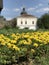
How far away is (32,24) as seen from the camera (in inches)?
3546

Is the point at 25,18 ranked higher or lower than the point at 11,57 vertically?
lower

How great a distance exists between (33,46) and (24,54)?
0.53 meters

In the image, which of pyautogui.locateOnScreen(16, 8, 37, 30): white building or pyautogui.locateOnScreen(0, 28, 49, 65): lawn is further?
pyautogui.locateOnScreen(16, 8, 37, 30): white building

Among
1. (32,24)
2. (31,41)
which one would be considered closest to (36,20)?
(32,24)

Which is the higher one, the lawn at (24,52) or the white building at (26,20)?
the lawn at (24,52)

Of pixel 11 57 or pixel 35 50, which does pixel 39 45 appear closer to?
pixel 35 50

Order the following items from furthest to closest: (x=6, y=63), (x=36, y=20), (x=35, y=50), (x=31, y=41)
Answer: (x=36, y=20) → (x=31, y=41) → (x=35, y=50) → (x=6, y=63)

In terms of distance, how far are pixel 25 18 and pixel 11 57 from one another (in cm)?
8682

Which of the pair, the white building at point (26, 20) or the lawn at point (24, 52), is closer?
the lawn at point (24, 52)

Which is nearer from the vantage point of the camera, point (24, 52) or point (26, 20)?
point (24, 52)

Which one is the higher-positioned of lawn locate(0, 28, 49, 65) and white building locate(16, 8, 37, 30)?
lawn locate(0, 28, 49, 65)

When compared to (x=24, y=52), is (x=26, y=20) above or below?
below

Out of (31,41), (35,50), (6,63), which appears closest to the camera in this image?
(6,63)

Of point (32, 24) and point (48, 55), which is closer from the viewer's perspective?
point (48, 55)
